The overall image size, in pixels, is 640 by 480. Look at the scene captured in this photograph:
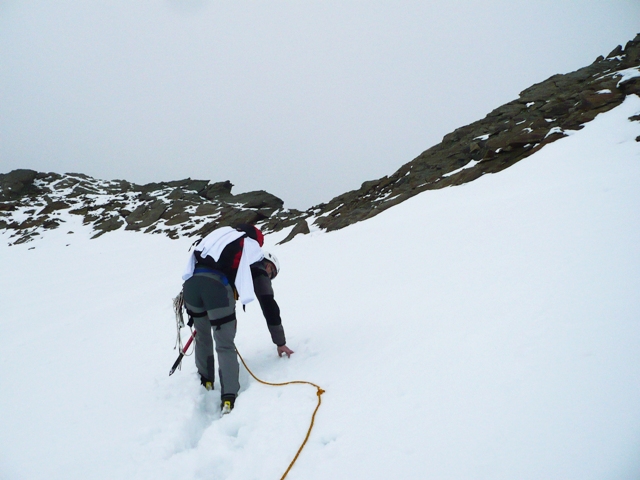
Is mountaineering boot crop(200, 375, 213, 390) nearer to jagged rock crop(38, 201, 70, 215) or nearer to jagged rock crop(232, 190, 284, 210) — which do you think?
jagged rock crop(232, 190, 284, 210)

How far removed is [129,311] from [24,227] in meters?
38.8

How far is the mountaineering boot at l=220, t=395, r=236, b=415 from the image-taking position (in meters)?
3.13

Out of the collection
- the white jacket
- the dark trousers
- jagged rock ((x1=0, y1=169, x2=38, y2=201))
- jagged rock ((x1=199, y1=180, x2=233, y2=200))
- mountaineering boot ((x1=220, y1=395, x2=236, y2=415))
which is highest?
jagged rock ((x1=0, y1=169, x2=38, y2=201))

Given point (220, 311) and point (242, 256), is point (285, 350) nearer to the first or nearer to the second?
point (220, 311)

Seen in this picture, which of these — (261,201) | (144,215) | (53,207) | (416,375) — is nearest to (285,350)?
(416,375)

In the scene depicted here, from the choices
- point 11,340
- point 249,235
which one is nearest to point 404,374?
point 249,235

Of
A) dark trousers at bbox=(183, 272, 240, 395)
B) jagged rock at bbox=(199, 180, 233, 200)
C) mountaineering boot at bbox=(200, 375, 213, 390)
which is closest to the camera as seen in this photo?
dark trousers at bbox=(183, 272, 240, 395)

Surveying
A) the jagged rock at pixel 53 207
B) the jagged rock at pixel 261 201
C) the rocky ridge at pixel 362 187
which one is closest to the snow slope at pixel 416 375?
the rocky ridge at pixel 362 187

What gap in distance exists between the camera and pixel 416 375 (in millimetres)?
2646

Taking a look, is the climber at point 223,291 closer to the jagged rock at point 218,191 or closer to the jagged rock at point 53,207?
the jagged rock at point 218,191

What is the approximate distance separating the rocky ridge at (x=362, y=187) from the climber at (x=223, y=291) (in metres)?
11.1

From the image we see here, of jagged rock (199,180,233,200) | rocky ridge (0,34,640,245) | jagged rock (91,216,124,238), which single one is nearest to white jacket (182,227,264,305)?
rocky ridge (0,34,640,245)

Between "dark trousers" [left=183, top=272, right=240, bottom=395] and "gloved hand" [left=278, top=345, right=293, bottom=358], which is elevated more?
"dark trousers" [left=183, top=272, right=240, bottom=395]

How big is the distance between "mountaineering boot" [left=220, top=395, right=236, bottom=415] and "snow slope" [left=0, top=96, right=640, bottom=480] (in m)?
0.13
